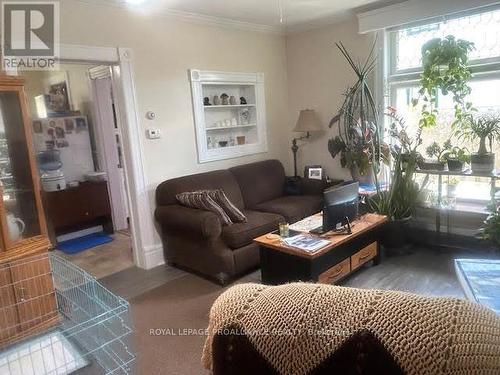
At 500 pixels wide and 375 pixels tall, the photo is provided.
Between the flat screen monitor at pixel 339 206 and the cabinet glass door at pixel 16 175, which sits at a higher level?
the cabinet glass door at pixel 16 175

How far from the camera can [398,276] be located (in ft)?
10.3

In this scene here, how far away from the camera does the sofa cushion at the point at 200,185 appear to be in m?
3.57

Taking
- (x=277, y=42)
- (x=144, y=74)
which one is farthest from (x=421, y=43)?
(x=144, y=74)

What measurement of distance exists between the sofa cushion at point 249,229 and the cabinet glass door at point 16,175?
4.78 ft

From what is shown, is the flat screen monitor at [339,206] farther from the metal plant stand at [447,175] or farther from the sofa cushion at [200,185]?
the sofa cushion at [200,185]

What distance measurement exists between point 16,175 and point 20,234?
42 cm

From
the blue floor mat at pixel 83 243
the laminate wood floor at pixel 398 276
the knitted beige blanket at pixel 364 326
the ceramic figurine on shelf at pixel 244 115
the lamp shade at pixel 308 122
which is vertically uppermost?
the ceramic figurine on shelf at pixel 244 115

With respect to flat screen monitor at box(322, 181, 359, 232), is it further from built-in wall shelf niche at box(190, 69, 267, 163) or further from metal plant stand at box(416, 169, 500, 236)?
built-in wall shelf niche at box(190, 69, 267, 163)

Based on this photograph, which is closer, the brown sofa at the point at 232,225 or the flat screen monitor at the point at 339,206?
the flat screen monitor at the point at 339,206

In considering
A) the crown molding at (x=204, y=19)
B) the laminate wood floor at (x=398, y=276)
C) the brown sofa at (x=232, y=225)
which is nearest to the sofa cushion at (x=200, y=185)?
the brown sofa at (x=232, y=225)

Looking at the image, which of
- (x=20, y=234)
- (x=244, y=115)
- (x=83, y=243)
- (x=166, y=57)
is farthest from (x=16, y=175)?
(x=244, y=115)

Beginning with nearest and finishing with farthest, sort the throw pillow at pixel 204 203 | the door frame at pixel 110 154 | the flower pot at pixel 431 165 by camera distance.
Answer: the throw pillow at pixel 204 203 < the flower pot at pixel 431 165 < the door frame at pixel 110 154

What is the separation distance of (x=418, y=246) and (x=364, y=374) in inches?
137

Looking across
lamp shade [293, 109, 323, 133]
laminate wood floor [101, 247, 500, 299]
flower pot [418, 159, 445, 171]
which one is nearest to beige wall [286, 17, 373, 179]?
lamp shade [293, 109, 323, 133]
